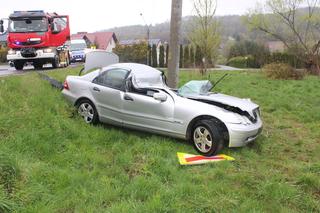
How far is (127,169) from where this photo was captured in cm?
559

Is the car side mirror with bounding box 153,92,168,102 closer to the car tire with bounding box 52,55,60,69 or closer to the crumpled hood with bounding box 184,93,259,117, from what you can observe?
the crumpled hood with bounding box 184,93,259,117

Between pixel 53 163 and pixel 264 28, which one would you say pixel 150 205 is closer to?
pixel 53 163

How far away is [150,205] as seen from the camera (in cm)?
425

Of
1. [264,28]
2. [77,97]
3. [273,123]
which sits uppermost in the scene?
[264,28]

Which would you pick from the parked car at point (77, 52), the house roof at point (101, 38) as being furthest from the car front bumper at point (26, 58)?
the house roof at point (101, 38)

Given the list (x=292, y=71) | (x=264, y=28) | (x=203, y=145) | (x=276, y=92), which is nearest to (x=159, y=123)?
→ (x=203, y=145)

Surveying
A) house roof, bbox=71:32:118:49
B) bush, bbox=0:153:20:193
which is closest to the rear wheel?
bush, bbox=0:153:20:193

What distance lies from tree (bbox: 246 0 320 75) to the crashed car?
19446 mm

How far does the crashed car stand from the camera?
6492mm

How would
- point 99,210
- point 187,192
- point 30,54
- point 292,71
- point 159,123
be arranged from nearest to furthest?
point 99,210 < point 187,192 < point 159,123 < point 30,54 < point 292,71

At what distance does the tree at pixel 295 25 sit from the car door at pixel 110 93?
779 inches

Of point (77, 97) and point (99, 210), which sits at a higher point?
point (77, 97)

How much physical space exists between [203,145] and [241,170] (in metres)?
0.96

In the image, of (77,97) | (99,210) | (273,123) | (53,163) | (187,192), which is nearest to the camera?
(99,210)
